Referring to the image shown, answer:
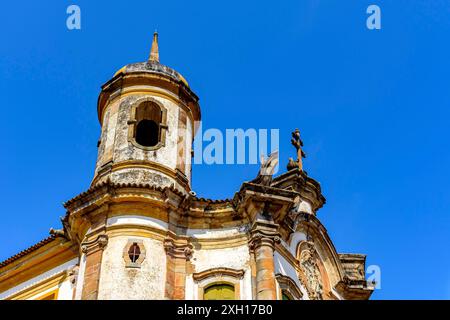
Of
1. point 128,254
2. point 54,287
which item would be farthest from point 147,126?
point 54,287

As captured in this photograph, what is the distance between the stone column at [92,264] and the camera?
60.5ft

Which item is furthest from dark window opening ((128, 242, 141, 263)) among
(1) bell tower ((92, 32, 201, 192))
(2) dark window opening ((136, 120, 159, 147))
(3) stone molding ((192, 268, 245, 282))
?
(2) dark window opening ((136, 120, 159, 147))

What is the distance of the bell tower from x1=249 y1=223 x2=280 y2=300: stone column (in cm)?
306

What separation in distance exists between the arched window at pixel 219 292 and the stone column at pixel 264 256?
35.2 inches

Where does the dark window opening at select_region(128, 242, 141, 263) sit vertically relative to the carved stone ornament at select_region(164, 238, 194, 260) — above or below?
below

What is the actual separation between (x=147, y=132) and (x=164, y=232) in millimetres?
4821

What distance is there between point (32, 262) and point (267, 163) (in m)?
7.57

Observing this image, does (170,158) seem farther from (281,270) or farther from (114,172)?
(281,270)

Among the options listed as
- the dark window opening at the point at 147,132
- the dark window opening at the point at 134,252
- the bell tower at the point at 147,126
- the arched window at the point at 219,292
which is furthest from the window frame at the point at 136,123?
the arched window at the point at 219,292

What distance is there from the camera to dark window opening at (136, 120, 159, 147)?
23312mm

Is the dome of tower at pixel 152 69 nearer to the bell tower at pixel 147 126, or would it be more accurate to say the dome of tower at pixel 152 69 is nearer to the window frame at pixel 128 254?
the bell tower at pixel 147 126

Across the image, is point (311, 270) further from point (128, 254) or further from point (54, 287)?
point (54, 287)

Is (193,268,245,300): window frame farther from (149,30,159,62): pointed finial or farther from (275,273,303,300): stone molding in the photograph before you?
(149,30,159,62): pointed finial

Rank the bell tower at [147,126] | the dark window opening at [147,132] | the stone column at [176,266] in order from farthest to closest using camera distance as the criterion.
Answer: the dark window opening at [147,132], the bell tower at [147,126], the stone column at [176,266]
